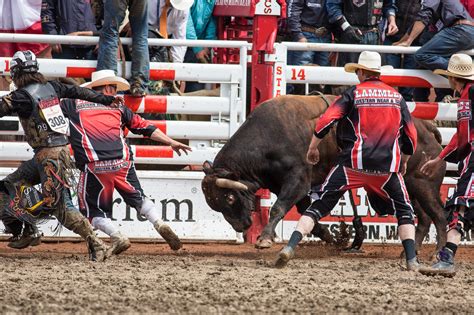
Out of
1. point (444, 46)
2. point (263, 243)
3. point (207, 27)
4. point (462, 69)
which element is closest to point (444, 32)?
point (444, 46)

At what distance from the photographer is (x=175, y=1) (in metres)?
11.7

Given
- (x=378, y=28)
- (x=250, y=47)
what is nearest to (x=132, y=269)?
(x=250, y=47)

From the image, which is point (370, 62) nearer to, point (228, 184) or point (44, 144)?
point (228, 184)

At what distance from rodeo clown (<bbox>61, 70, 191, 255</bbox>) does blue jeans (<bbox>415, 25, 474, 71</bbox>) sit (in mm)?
2951

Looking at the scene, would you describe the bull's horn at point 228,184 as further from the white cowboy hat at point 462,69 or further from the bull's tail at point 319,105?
the white cowboy hat at point 462,69

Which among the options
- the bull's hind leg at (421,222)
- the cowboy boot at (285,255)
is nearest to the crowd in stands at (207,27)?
the bull's hind leg at (421,222)

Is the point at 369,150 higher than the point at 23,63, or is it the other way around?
the point at 23,63

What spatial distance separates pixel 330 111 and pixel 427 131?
211 centimetres

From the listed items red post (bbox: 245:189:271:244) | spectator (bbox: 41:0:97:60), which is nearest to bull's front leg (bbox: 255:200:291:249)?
red post (bbox: 245:189:271:244)

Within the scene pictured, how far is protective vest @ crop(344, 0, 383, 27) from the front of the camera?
12172 mm

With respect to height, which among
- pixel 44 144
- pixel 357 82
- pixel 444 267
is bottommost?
pixel 444 267

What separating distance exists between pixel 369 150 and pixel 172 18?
3.78 meters

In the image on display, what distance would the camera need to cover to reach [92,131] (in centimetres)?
991

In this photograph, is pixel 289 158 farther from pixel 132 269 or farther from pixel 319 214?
pixel 132 269
